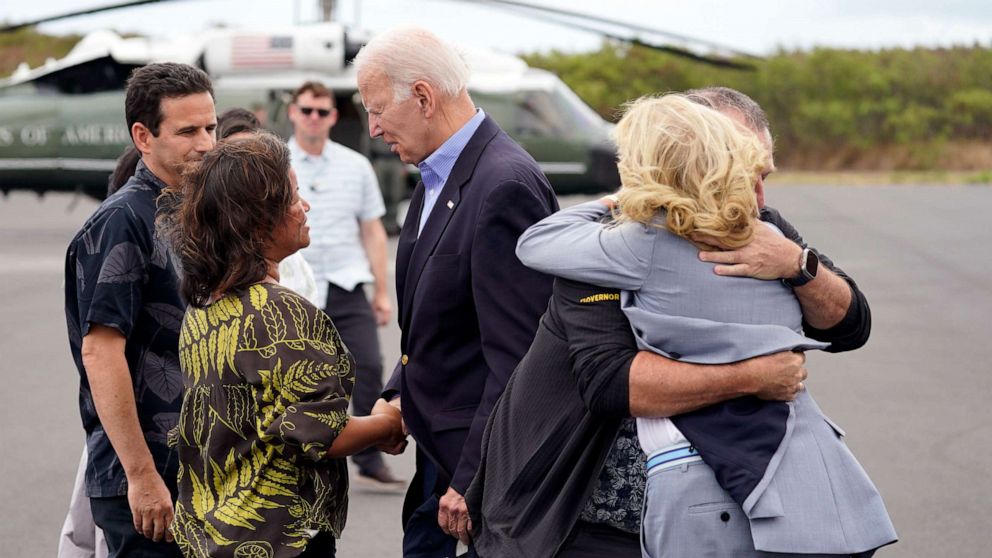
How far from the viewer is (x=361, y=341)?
5711mm

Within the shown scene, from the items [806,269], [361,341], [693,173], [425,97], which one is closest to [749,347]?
[806,269]

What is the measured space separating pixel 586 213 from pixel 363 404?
359cm

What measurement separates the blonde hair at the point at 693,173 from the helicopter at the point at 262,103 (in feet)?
43.4

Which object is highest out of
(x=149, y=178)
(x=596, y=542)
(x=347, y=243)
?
(x=149, y=178)

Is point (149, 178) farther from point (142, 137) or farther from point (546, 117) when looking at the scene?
point (546, 117)

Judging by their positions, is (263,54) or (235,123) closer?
(235,123)

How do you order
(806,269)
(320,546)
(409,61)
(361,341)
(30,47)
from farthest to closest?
1. (30,47)
2. (361,341)
3. (409,61)
4. (320,546)
5. (806,269)

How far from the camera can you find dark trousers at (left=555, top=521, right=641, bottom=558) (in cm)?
231

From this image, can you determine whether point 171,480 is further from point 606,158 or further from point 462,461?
→ point 606,158

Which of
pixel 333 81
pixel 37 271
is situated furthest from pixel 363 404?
pixel 333 81

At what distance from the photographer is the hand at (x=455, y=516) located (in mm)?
2662

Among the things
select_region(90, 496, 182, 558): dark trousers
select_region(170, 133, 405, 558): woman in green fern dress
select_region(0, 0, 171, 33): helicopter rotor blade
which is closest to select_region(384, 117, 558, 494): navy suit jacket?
select_region(170, 133, 405, 558): woman in green fern dress

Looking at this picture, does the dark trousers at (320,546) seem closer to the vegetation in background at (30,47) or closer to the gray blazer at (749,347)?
the gray blazer at (749,347)

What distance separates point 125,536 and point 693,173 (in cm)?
164
